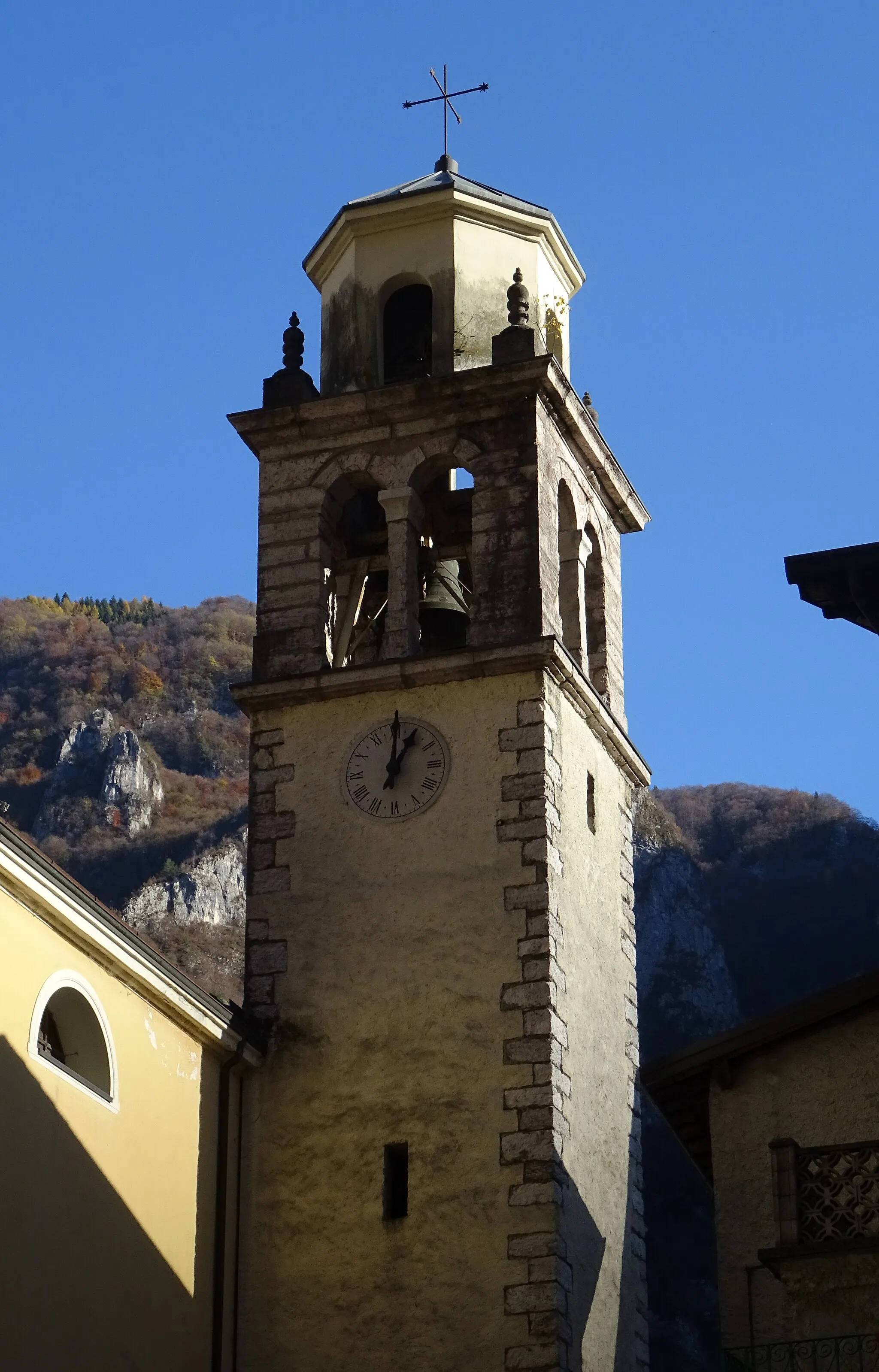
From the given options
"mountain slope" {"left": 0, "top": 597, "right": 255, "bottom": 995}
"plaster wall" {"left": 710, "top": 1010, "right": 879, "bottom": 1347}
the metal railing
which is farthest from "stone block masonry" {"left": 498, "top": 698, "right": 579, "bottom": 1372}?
"mountain slope" {"left": 0, "top": 597, "right": 255, "bottom": 995}

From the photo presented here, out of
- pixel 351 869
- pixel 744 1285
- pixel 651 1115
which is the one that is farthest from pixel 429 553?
pixel 651 1115

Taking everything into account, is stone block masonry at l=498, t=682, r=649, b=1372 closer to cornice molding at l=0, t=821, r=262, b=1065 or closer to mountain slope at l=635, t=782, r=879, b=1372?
cornice molding at l=0, t=821, r=262, b=1065

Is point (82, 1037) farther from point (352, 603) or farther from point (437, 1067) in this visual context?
point (352, 603)

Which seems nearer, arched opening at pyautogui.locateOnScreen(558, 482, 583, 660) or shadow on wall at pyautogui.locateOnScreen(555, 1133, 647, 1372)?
shadow on wall at pyautogui.locateOnScreen(555, 1133, 647, 1372)

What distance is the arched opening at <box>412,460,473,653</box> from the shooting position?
20.7m

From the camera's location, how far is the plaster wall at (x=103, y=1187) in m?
14.4

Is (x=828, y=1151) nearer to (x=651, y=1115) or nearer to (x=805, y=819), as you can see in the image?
(x=651, y=1115)

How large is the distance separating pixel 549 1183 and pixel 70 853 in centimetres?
4263

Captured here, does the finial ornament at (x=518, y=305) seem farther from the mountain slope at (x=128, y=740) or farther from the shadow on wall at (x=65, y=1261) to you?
the mountain slope at (x=128, y=740)

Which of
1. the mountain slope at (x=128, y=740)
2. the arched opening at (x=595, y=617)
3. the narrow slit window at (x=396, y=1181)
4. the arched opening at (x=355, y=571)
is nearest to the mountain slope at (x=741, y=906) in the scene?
the mountain slope at (x=128, y=740)

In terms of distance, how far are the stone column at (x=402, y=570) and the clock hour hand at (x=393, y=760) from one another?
0.60m

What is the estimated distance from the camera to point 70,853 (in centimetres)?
5831

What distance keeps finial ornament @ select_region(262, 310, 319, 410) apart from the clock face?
3.41m

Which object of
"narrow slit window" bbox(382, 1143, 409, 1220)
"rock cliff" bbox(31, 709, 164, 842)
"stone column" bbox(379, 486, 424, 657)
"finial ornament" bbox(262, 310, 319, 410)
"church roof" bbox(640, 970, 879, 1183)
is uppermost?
"rock cliff" bbox(31, 709, 164, 842)
